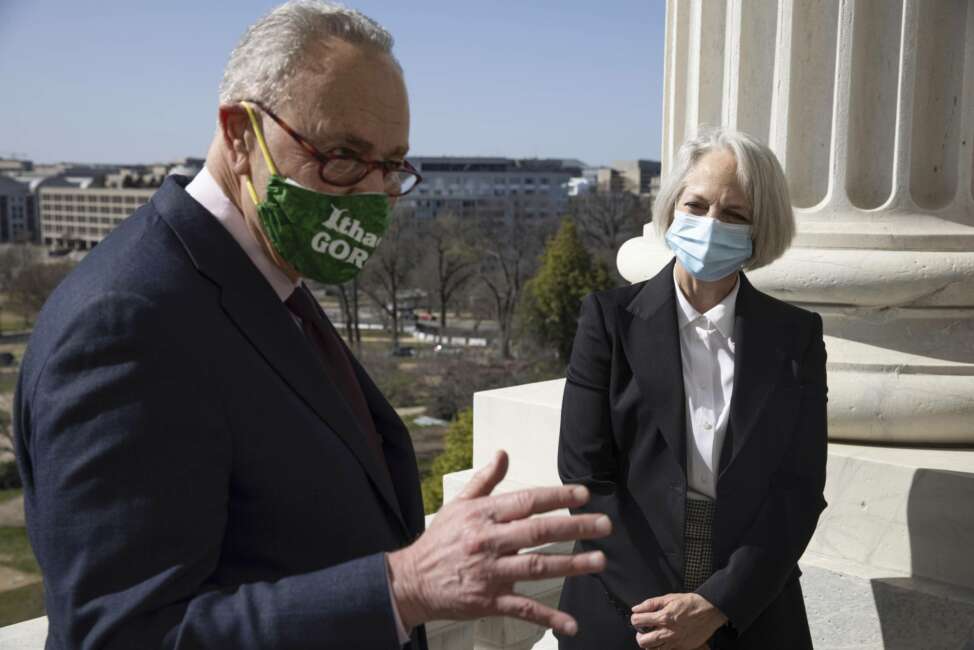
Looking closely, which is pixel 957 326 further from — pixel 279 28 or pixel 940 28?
pixel 279 28

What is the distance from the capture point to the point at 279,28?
226 centimetres

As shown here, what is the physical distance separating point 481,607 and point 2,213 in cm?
15184

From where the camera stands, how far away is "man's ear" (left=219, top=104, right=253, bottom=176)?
229 centimetres

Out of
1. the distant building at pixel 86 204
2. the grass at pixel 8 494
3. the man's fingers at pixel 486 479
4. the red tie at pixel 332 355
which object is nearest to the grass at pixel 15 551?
the grass at pixel 8 494

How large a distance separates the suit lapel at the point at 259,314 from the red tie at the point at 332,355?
0.50ft

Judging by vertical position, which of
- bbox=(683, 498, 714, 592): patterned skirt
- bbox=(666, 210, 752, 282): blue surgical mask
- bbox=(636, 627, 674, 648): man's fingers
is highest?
bbox=(666, 210, 752, 282): blue surgical mask

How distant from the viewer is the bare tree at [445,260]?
216 ft

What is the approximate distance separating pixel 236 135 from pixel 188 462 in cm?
79

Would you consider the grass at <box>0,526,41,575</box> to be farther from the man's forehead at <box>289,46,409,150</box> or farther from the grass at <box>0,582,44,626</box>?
the man's forehead at <box>289,46,409,150</box>

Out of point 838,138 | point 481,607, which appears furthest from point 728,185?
point 481,607

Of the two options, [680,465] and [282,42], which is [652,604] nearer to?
[680,465]

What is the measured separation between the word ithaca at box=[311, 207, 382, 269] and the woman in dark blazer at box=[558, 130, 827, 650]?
1.42 meters

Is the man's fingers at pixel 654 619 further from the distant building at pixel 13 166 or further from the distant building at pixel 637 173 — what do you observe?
the distant building at pixel 13 166

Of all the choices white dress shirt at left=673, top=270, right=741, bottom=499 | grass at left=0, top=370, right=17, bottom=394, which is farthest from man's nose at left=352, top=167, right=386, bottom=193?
grass at left=0, top=370, right=17, bottom=394
